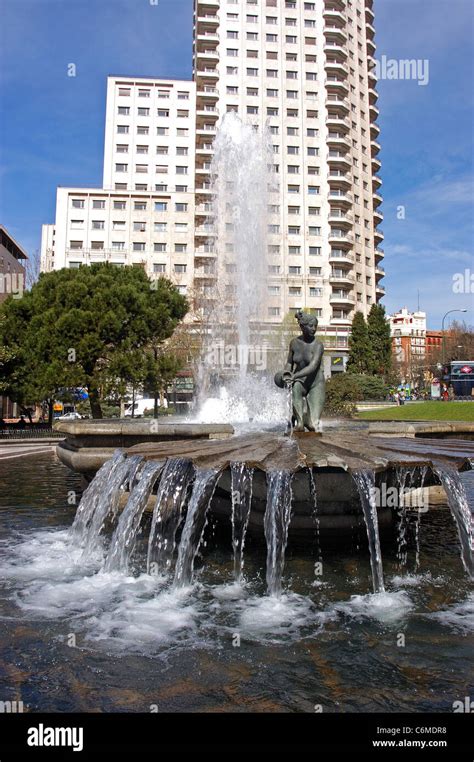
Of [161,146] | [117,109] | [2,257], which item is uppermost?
[117,109]

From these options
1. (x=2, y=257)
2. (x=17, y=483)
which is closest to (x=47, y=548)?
(x=17, y=483)

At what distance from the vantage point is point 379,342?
60.8 m

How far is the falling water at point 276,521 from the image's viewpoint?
4887 mm

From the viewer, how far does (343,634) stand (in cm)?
389

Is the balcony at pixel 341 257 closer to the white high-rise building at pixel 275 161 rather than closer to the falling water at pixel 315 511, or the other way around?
the white high-rise building at pixel 275 161

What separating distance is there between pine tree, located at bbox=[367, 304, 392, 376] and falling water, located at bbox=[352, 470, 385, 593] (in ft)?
184

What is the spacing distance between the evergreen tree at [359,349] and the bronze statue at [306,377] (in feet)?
171

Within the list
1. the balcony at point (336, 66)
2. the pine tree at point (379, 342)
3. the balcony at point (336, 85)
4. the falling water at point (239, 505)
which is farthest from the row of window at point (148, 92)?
the falling water at point (239, 505)

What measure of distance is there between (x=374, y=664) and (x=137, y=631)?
1.75m

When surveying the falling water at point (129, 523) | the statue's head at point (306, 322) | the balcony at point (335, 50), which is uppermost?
the balcony at point (335, 50)

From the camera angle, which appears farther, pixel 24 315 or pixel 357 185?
pixel 357 185

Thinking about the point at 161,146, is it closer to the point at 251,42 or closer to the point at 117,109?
the point at 117,109

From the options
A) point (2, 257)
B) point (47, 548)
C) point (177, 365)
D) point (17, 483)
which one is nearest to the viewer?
point (47, 548)

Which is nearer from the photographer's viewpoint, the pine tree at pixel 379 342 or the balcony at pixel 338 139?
the pine tree at pixel 379 342
